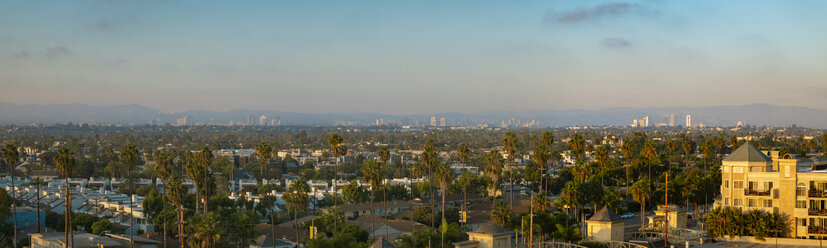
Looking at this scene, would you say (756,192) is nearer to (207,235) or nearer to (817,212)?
(817,212)

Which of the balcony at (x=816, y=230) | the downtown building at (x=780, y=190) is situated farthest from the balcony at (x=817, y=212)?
the balcony at (x=816, y=230)

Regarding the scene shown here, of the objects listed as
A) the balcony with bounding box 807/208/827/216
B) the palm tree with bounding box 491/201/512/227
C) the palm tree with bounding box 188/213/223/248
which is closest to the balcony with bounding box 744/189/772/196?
the balcony with bounding box 807/208/827/216

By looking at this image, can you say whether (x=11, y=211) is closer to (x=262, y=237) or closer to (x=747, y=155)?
(x=262, y=237)

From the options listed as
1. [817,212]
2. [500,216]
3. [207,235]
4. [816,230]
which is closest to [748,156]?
[817,212]

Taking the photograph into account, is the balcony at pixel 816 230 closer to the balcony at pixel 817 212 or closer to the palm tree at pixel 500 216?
the balcony at pixel 817 212

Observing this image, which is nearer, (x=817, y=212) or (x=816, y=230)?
(x=817, y=212)

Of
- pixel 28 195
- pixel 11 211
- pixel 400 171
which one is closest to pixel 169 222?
pixel 11 211

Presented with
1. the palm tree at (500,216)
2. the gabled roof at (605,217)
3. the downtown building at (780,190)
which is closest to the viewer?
the gabled roof at (605,217)

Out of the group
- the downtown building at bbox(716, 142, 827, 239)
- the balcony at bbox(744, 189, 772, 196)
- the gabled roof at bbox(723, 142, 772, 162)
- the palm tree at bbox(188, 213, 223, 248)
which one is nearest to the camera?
the palm tree at bbox(188, 213, 223, 248)

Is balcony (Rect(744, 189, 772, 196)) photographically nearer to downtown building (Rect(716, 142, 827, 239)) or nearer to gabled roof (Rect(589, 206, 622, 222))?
downtown building (Rect(716, 142, 827, 239))
